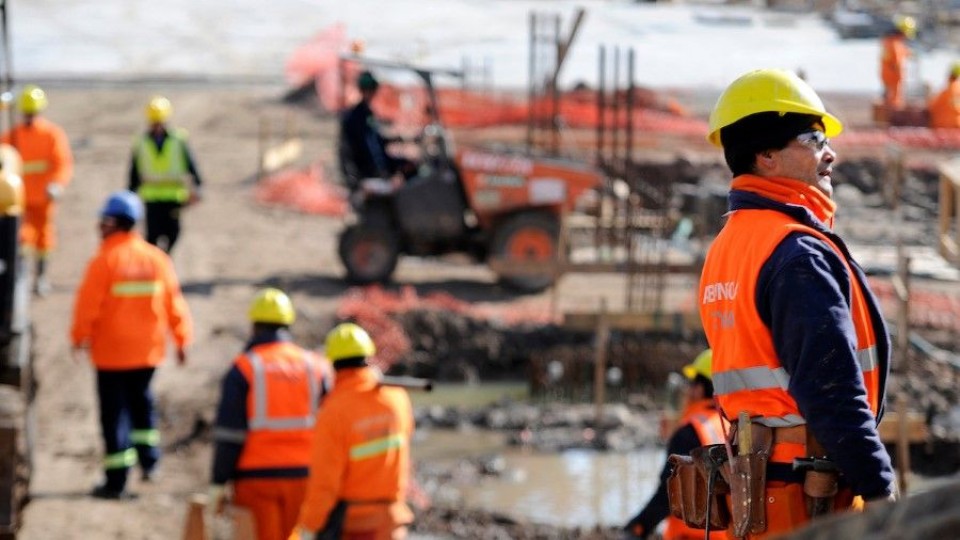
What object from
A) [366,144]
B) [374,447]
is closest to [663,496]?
[374,447]

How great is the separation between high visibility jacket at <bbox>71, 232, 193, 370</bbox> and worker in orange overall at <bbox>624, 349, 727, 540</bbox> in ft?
12.9

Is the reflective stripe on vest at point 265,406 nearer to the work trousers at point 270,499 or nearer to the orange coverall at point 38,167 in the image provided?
the work trousers at point 270,499

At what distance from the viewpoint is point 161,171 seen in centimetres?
1555

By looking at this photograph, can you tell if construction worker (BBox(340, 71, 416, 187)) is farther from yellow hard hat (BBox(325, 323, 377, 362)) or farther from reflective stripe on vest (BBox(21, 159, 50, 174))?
yellow hard hat (BBox(325, 323, 377, 362))

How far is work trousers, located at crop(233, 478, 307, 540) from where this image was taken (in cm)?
830

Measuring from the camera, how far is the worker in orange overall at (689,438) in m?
6.75

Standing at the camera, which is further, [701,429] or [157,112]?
[157,112]

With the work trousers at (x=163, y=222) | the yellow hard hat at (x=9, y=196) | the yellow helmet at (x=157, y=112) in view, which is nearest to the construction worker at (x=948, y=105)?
the work trousers at (x=163, y=222)

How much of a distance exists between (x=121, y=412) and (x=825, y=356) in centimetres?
767

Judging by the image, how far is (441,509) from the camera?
1197 cm

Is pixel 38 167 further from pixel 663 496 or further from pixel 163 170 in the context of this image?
pixel 663 496

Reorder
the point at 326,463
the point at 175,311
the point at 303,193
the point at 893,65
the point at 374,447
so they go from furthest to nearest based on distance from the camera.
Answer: the point at 893,65
the point at 303,193
the point at 175,311
the point at 374,447
the point at 326,463

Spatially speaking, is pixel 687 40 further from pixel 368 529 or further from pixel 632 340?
pixel 368 529

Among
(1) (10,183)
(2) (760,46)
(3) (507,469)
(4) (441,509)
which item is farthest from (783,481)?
(2) (760,46)
